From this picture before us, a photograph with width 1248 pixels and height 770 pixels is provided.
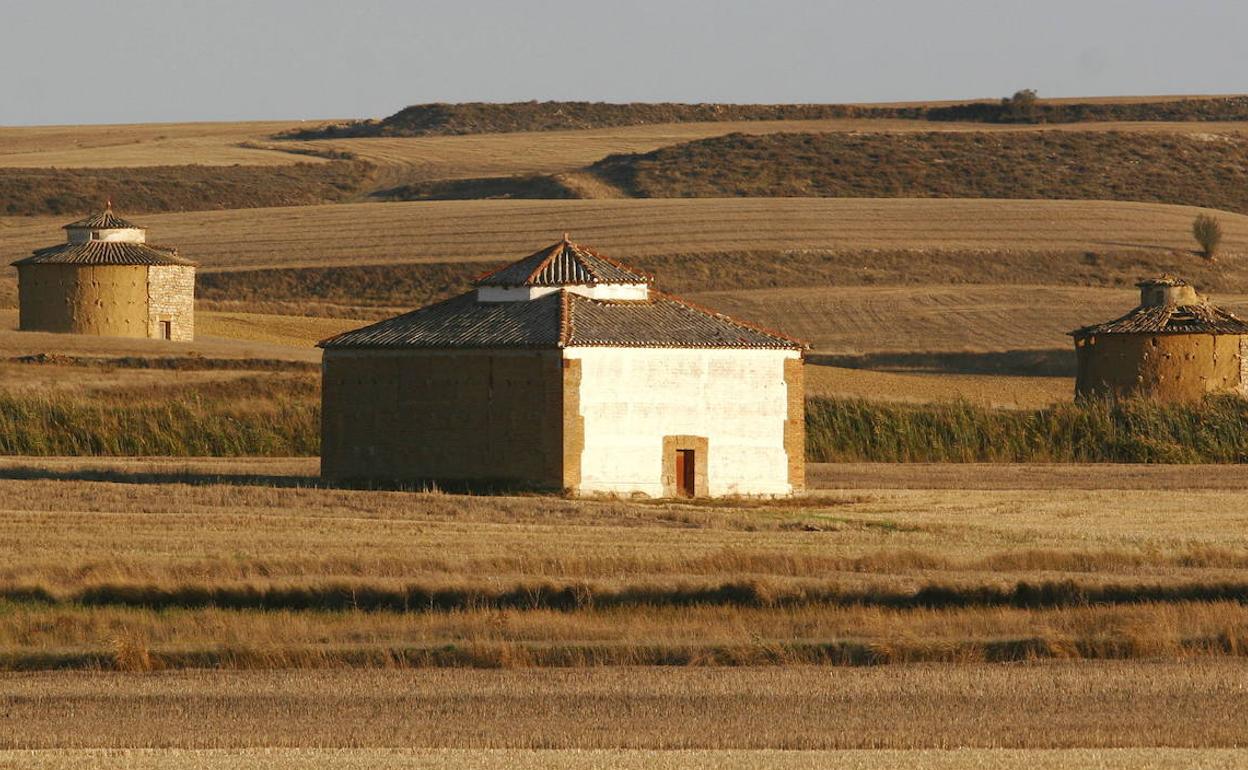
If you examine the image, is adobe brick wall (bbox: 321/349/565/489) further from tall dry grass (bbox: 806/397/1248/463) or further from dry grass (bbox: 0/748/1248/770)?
dry grass (bbox: 0/748/1248/770)

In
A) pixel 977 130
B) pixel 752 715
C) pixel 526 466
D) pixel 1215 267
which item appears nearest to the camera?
pixel 752 715

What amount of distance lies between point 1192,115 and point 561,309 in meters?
99.7

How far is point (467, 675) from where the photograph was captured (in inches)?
726

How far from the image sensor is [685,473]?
39.7m

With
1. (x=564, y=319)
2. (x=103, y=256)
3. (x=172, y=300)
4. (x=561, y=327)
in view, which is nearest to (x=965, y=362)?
(x=172, y=300)

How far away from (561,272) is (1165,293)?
20.0 metres

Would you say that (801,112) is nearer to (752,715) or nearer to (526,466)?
(526,466)

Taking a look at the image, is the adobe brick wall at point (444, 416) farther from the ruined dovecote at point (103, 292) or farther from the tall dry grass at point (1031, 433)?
the ruined dovecote at point (103, 292)

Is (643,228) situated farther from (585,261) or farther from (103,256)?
(585,261)

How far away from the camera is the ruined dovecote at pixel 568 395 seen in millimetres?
38656

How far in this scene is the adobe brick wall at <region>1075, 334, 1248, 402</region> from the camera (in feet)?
175

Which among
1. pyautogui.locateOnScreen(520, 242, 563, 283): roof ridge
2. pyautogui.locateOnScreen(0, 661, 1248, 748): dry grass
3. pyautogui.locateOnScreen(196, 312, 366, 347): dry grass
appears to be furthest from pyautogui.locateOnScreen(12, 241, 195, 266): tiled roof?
pyautogui.locateOnScreen(0, 661, 1248, 748): dry grass

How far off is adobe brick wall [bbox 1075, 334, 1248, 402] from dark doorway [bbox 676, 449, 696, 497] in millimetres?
16686

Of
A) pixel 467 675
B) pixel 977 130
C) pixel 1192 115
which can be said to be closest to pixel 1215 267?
pixel 977 130
